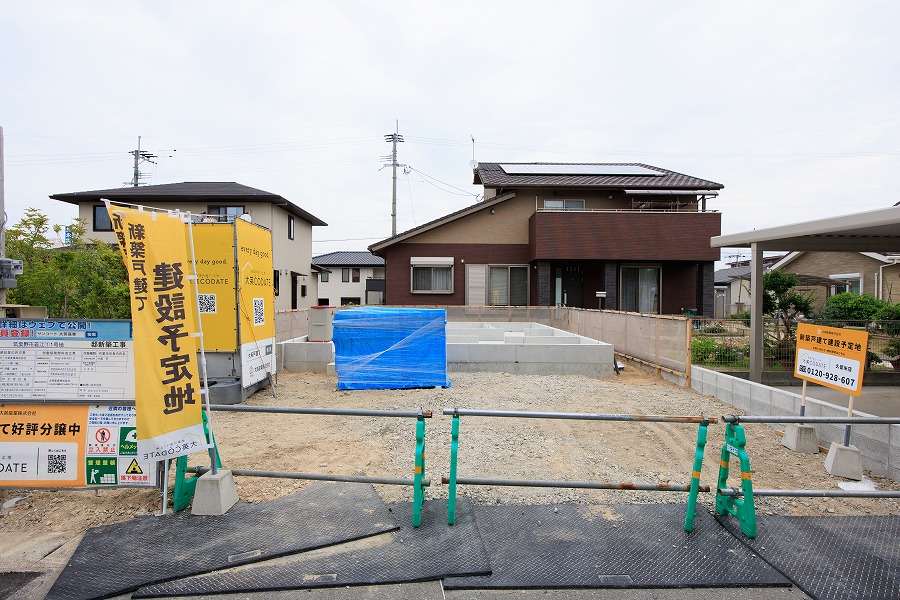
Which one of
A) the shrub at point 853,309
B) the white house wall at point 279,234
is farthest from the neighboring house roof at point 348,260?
the shrub at point 853,309

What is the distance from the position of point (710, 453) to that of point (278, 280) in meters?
20.3

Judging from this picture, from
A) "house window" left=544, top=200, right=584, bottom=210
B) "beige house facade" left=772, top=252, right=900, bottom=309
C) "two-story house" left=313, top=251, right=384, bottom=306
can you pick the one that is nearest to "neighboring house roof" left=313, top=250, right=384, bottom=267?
"two-story house" left=313, top=251, right=384, bottom=306

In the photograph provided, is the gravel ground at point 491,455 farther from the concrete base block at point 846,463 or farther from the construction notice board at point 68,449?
the construction notice board at point 68,449

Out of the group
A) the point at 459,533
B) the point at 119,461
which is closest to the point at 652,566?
the point at 459,533

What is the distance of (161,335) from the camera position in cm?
377

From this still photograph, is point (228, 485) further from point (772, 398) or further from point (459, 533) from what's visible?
point (772, 398)

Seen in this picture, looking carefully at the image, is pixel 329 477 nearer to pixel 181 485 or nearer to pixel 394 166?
pixel 181 485

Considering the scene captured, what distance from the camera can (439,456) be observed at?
547 cm

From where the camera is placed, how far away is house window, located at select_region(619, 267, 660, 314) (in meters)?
20.3

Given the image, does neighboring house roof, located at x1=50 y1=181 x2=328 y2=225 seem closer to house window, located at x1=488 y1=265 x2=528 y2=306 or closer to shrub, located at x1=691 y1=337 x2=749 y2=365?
house window, located at x1=488 y1=265 x2=528 y2=306

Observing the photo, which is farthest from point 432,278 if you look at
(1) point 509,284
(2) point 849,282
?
(2) point 849,282

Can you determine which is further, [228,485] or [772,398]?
[772,398]

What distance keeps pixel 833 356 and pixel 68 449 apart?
7.61 meters

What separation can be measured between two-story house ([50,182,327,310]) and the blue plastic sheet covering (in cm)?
1247
